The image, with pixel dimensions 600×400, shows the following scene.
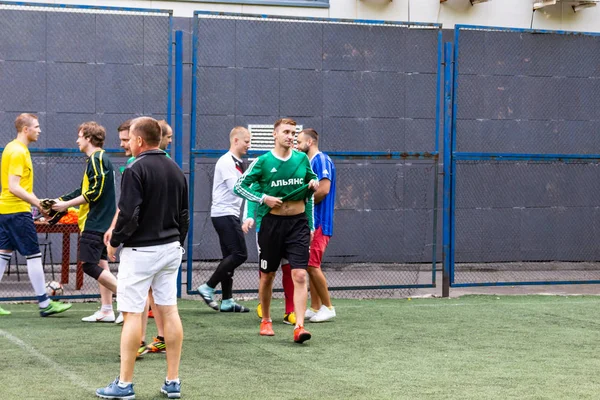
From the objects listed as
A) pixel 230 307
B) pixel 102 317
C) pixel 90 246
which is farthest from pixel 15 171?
pixel 230 307

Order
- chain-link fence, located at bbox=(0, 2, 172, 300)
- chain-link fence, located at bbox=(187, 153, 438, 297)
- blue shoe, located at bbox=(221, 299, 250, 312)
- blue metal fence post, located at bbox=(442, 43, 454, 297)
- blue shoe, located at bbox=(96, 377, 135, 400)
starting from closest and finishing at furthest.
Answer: blue shoe, located at bbox=(96, 377, 135, 400), blue shoe, located at bbox=(221, 299, 250, 312), blue metal fence post, located at bbox=(442, 43, 454, 297), chain-link fence, located at bbox=(0, 2, 172, 300), chain-link fence, located at bbox=(187, 153, 438, 297)

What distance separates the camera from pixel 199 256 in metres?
13.0

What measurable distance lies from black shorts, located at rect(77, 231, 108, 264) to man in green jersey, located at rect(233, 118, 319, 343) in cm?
149

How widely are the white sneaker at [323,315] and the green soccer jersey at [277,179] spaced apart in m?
1.49

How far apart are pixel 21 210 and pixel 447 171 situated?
5.27 m

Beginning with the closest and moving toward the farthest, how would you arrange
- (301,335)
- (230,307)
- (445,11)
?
1. (301,335)
2. (230,307)
3. (445,11)

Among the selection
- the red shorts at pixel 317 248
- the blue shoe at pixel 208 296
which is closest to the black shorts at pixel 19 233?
the blue shoe at pixel 208 296

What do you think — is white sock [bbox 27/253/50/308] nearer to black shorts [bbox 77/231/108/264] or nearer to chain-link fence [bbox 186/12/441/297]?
black shorts [bbox 77/231/108/264]

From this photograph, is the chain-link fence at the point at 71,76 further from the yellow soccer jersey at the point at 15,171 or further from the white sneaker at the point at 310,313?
the white sneaker at the point at 310,313

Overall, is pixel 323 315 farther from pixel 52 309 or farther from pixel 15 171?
pixel 15 171

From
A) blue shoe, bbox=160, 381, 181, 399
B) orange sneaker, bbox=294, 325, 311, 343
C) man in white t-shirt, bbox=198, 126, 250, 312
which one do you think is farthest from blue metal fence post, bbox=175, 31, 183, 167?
blue shoe, bbox=160, 381, 181, 399

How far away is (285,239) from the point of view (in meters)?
8.74

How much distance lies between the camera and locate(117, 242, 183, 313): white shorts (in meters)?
6.12

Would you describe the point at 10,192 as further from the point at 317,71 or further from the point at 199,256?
the point at 317,71
